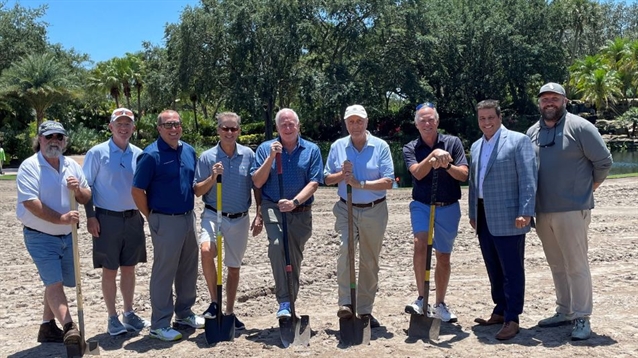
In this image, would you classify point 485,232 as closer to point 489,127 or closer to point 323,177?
point 489,127

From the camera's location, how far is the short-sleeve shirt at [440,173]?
5820 mm

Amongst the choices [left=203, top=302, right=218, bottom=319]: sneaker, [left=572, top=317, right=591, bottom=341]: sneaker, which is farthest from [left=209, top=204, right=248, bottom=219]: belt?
[left=572, top=317, right=591, bottom=341]: sneaker

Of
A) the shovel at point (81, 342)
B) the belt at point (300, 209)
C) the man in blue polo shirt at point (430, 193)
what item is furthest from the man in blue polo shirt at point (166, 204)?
the man in blue polo shirt at point (430, 193)

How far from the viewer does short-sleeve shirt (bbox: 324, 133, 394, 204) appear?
18.9 ft

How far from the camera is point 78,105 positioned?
156ft

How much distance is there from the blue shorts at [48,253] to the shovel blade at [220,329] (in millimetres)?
1354

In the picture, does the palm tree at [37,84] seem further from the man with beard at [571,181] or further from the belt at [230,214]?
the man with beard at [571,181]

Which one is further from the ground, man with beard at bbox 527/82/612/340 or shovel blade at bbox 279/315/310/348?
man with beard at bbox 527/82/612/340

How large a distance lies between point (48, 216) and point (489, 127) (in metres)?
3.94

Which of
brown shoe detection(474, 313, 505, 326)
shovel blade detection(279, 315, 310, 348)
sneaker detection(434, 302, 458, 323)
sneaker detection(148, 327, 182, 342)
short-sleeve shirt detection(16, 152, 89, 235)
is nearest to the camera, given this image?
short-sleeve shirt detection(16, 152, 89, 235)

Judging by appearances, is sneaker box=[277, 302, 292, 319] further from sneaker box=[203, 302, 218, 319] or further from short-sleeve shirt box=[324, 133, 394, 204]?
short-sleeve shirt box=[324, 133, 394, 204]

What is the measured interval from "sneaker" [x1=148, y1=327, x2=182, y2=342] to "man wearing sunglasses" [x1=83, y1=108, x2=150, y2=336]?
37cm

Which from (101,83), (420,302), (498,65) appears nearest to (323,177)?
(420,302)

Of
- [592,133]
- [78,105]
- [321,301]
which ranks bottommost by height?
[321,301]
